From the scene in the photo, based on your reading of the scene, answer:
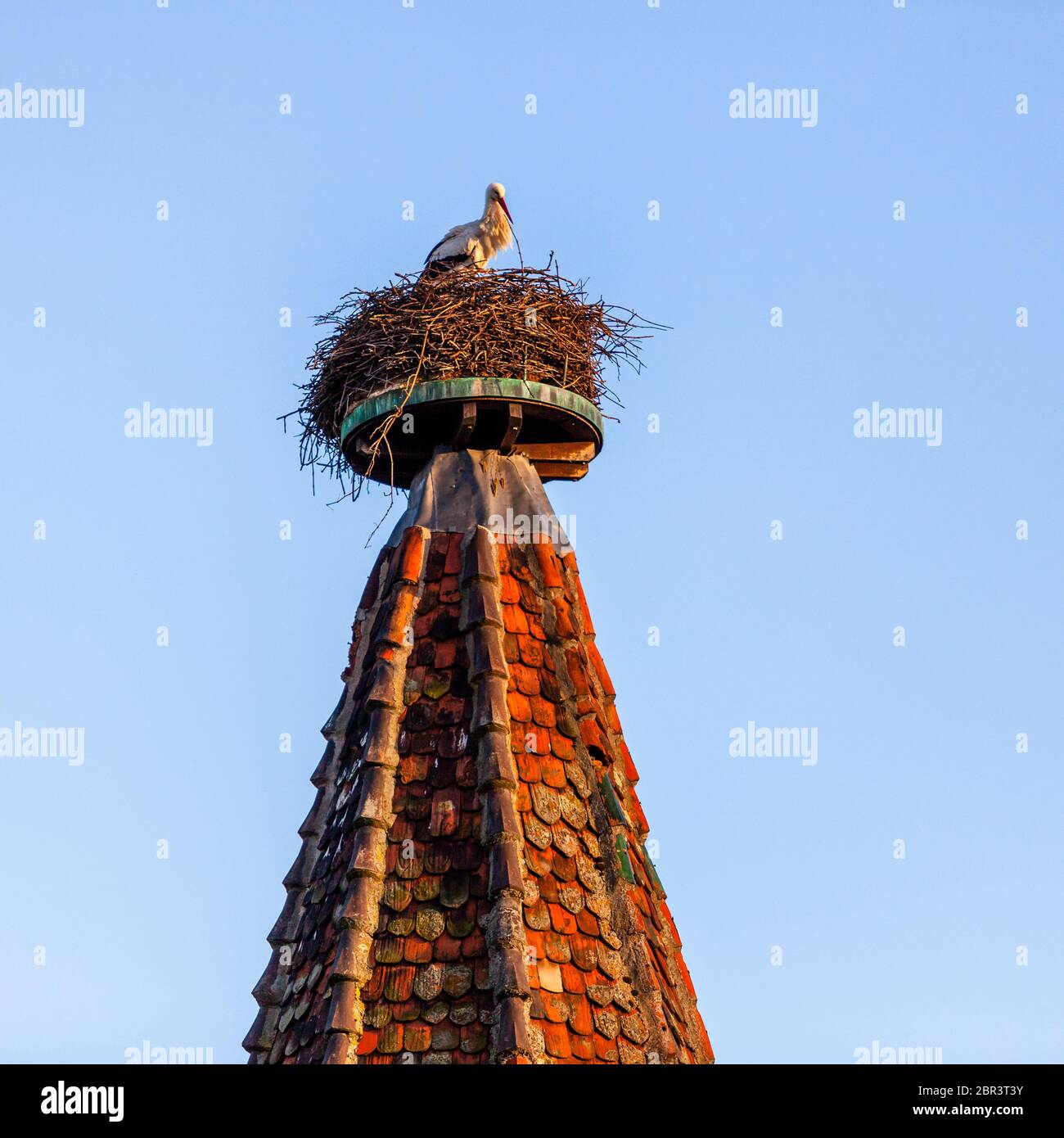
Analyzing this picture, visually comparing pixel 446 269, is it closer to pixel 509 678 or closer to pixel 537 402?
pixel 537 402

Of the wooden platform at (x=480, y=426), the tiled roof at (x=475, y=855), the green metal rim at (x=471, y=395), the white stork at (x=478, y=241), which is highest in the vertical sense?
the white stork at (x=478, y=241)

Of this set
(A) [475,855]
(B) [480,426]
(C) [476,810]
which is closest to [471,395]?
(B) [480,426]

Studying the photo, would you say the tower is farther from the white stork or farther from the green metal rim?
the white stork

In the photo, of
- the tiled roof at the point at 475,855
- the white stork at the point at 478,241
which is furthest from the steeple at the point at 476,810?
the white stork at the point at 478,241

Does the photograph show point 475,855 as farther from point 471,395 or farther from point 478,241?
point 478,241

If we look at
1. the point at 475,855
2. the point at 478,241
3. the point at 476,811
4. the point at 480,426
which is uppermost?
the point at 478,241

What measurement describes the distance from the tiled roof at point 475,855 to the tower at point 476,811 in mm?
12

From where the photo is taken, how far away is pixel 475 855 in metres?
11.2

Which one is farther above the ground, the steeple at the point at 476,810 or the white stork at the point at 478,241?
the white stork at the point at 478,241

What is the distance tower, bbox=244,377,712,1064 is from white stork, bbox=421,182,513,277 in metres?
2.31

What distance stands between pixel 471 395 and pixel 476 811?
2650 mm

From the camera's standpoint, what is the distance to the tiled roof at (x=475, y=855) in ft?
35.2

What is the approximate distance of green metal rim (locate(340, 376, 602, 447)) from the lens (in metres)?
12.8

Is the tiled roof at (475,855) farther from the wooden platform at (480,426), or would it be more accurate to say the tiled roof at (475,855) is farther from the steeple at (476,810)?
the wooden platform at (480,426)
